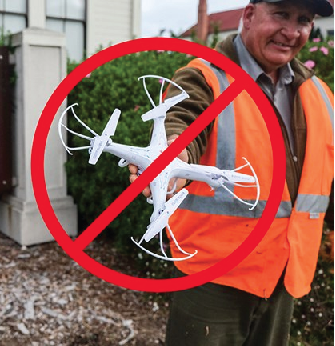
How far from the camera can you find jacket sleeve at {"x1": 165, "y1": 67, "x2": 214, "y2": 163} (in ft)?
5.28

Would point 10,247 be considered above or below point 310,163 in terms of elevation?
below

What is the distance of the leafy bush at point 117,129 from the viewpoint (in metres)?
4.36

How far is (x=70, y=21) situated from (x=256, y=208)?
8.85 meters

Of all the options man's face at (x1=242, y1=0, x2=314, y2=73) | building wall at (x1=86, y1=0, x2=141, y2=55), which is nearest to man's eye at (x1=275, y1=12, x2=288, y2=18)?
man's face at (x1=242, y1=0, x2=314, y2=73)

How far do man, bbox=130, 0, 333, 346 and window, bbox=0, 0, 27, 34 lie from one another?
26.2 ft

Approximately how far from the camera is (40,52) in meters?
4.88

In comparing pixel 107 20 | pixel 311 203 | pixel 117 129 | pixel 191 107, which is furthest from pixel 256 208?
pixel 107 20

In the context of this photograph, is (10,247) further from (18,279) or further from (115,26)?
(115,26)

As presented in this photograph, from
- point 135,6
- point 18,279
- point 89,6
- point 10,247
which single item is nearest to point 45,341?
point 18,279

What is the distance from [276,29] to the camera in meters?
2.04

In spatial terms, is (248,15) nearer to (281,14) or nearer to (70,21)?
(281,14)

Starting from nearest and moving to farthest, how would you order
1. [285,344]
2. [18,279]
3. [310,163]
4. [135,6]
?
1. [310,163]
2. [285,344]
3. [18,279]
4. [135,6]

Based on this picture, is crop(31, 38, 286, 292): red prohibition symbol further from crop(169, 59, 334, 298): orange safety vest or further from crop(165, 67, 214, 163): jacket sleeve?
crop(169, 59, 334, 298): orange safety vest

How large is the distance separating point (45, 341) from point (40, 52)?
8.48ft
